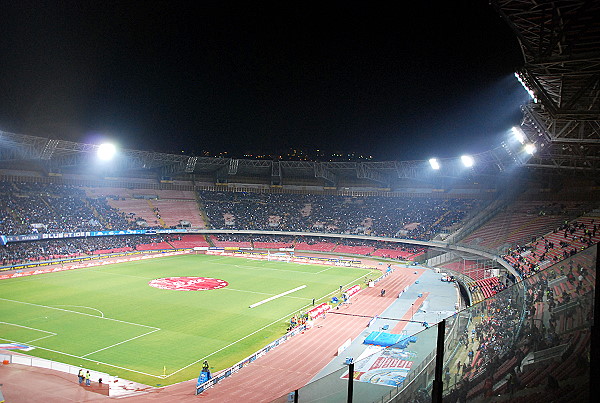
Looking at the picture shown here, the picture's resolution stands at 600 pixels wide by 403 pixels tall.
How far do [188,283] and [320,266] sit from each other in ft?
65.9

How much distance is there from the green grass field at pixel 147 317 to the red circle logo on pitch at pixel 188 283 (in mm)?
1086

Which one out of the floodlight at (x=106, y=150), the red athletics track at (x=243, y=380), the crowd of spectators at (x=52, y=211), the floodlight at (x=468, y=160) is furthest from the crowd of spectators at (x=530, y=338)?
the floodlight at (x=106, y=150)

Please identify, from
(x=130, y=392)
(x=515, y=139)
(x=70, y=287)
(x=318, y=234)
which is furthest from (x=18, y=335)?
(x=318, y=234)

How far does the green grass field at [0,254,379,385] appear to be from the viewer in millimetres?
21641

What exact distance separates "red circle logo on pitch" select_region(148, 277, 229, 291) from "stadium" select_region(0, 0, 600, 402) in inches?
10.7

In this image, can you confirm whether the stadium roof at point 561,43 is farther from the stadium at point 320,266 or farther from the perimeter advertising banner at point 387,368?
the perimeter advertising banner at point 387,368

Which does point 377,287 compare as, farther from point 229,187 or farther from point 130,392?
point 229,187

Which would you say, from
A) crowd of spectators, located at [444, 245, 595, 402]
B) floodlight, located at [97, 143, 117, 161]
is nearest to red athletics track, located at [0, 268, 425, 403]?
crowd of spectators, located at [444, 245, 595, 402]

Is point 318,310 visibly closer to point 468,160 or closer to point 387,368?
point 387,368

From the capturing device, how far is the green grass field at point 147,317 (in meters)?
21.6

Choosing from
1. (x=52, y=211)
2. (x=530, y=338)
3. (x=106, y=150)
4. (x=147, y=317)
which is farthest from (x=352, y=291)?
(x=52, y=211)

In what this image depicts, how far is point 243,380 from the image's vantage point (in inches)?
754

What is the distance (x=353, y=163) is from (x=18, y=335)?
196 feet

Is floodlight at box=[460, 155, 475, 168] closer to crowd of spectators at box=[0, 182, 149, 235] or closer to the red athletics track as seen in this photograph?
the red athletics track
